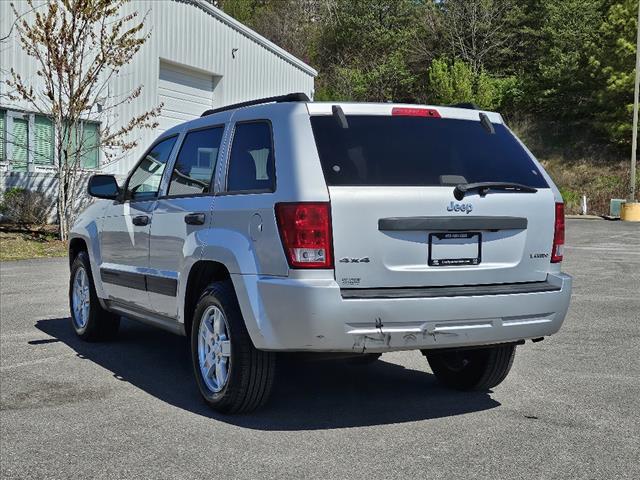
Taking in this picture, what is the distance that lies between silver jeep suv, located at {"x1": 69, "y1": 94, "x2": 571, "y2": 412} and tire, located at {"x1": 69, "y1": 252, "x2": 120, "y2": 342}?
6.39ft

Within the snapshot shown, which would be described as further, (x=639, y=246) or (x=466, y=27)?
(x=466, y=27)

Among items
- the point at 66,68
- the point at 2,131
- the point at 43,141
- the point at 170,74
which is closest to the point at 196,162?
the point at 66,68

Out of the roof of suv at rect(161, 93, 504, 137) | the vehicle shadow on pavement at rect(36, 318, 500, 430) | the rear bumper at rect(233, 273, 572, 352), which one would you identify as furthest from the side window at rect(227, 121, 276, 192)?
the vehicle shadow on pavement at rect(36, 318, 500, 430)

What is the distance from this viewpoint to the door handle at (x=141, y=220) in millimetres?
6348

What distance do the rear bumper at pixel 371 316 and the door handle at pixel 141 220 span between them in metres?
1.70

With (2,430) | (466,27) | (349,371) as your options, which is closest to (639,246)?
(349,371)

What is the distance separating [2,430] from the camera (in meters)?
4.91

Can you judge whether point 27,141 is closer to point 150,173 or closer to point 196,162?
point 150,173

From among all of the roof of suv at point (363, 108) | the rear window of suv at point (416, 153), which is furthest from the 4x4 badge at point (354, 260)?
the roof of suv at point (363, 108)

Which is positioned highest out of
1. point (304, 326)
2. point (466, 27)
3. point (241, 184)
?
point (466, 27)

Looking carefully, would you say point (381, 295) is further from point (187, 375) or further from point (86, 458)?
point (187, 375)

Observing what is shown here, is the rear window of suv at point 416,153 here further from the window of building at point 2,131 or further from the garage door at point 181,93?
the garage door at point 181,93

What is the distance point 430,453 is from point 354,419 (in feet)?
2.64

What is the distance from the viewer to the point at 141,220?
21.1 feet
